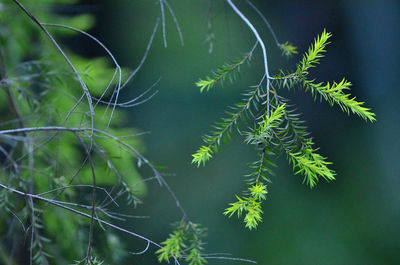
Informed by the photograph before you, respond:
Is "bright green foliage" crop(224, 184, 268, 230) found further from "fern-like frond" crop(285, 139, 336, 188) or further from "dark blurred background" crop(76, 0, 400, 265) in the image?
"dark blurred background" crop(76, 0, 400, 265)

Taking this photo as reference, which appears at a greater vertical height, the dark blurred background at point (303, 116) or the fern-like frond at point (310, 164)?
the fern-like frond at point (310, 164)

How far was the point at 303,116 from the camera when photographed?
4836 millimetres

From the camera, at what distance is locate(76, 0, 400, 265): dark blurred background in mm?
4484

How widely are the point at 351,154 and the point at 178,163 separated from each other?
1.95 metres

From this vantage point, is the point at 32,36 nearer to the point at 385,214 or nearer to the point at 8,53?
the point at 8,53

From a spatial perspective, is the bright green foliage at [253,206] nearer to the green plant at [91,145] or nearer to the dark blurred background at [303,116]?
the green plant at [91,145]

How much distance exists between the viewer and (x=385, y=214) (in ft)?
14.8

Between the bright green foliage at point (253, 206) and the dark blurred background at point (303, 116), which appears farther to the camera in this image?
the dark blurred background at point (303, 116)

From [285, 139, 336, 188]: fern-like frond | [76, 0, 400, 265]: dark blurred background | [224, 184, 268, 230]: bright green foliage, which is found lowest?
[76, 0, 400, 265]: dark blurred background

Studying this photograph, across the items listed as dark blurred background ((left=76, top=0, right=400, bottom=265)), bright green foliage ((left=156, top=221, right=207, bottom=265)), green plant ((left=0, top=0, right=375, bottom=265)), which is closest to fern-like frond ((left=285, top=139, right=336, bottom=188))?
green plant ((left=0, top=0, right=375, bottom=265))

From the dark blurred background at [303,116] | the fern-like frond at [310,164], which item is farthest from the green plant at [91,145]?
the dark blurred background at [303,116]

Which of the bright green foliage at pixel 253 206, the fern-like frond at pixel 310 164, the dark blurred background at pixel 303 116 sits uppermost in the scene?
the fern-like frond at pixel 310 164

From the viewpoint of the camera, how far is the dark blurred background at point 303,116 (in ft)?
14.7

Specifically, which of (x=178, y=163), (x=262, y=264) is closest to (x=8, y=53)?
(x=178, y=163)
